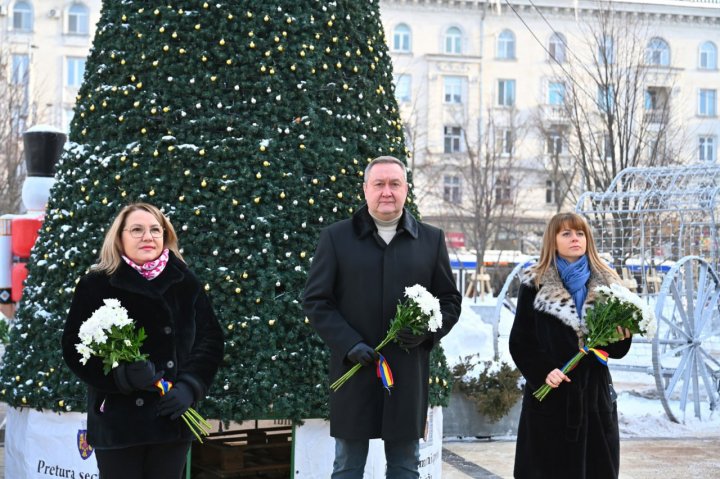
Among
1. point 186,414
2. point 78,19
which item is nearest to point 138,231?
point 186,414

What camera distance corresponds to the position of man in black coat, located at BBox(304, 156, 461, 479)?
3.96 meters

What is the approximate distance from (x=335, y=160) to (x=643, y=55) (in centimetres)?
1684

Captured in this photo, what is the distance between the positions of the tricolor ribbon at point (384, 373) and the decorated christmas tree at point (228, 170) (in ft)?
4.05

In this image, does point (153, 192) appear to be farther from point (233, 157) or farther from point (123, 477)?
point (123, 477)

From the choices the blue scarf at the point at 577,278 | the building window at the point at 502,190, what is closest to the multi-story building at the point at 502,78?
the building window at the point at 502,190

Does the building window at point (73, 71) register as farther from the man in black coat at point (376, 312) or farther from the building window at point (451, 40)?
the man in black coat at point (376, 312)

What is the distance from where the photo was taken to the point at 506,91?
44000 mm

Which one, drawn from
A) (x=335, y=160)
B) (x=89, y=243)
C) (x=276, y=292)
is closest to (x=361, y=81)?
(x=335, y=160)

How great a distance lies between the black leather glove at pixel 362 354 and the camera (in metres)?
3.83

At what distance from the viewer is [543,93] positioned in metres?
42.5

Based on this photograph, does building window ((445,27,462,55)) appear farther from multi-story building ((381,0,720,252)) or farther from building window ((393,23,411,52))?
building window ((393,23,411,52))

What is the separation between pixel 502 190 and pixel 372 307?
31068mm

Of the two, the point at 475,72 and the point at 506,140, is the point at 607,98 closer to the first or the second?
the point at 506,140

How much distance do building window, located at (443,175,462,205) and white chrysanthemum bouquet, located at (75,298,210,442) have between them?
3395cm
